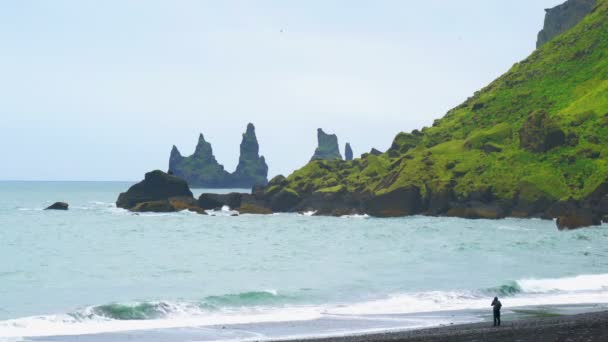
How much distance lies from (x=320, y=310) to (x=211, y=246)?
43.0 metres

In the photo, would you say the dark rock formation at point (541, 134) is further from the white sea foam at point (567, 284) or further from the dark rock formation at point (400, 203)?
the white sea foam at point (567, 284)

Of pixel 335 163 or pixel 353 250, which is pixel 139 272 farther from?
pixel 335 163

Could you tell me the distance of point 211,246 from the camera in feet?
272

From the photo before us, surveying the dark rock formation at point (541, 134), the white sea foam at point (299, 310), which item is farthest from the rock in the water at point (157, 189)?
the white sea foam at point (299, 310)

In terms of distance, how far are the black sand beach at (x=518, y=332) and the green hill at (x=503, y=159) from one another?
3647 inches

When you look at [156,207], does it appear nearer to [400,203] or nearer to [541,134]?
[400,203]

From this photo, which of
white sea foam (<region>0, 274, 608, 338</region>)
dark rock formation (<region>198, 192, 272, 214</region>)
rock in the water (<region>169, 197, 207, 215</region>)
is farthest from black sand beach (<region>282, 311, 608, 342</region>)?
rock in the water (<region>169, 197, 207, 215</region>)

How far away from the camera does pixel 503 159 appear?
143875 mm

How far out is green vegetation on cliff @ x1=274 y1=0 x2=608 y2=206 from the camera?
133 m

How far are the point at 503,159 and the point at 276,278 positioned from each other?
9583 cm

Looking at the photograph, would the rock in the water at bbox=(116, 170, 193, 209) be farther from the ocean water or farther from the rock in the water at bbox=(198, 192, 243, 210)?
the ocean water

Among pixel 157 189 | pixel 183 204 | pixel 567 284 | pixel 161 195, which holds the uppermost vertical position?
pixel 157 189

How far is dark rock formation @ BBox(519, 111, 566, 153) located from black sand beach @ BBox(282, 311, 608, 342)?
112 meters

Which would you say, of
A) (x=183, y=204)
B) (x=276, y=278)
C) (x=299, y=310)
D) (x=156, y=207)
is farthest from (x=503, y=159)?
(x=299, y=310)
